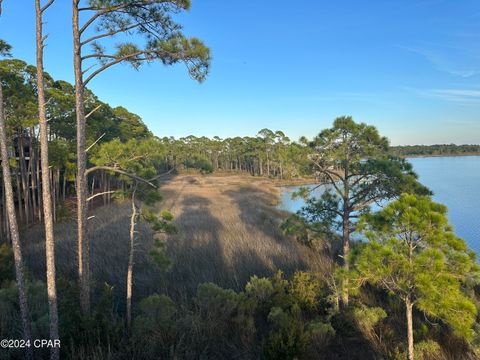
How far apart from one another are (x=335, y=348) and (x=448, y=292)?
117 inches

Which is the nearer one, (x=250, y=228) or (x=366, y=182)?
(x=366, y=182)

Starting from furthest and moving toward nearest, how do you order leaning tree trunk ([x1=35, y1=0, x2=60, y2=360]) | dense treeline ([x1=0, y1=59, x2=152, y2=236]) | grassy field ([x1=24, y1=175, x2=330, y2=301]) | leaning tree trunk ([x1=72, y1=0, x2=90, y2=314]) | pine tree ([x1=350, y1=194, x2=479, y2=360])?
dense treeline ([x1=0, y1=59, x2=152, y2=236]) < grassy field ([x1=24, y1=175, x2=330, y2=301]) < leaning tree trunk ([x1=72, y1=0, x2=90, y2=314]) < leaning tree trunk ([x1=35, y1=0, x2=60, y2=360]) < pine tree ([x1=350, y1=194, x2=479, y2=360])

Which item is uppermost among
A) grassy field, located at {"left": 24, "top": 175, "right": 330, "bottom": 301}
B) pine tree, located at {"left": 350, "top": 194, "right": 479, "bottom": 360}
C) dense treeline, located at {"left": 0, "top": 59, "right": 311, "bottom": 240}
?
dense treeline, located at {"left": 0, "top": 59, "right": 311, "bottom": 240}

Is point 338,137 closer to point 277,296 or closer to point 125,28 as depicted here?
point 277,296

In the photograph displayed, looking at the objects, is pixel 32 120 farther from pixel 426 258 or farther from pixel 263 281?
pixel 426 258

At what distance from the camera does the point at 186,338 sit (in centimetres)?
538

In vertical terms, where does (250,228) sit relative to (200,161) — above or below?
below

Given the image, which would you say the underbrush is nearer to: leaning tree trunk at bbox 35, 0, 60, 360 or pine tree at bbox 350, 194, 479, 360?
leaning tree trunk at bbox 35, 0, 60, 360

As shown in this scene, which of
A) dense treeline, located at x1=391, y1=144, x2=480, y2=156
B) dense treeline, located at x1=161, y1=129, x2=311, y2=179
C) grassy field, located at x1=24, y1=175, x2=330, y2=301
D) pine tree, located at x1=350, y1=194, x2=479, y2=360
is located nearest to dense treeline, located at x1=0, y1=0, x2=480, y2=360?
pine tree, located at x1=350, y1=194, x2=479, y2=360

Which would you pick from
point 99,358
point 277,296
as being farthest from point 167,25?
point 277,296

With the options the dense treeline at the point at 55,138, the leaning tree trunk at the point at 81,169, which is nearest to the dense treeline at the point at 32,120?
the dense treeline at the point at 55,138

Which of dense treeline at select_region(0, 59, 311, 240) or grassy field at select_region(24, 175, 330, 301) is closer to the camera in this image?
dense treeline at select_region(0, 59, 311, 240)

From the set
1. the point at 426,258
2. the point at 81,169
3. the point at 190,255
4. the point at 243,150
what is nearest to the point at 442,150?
the point at 243,150

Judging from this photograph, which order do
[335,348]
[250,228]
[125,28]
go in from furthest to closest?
[250,228], [335,348], [125,28]
